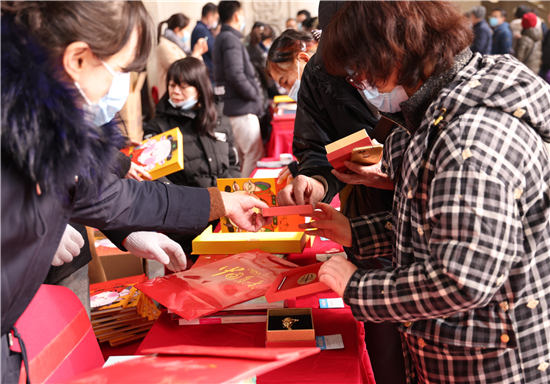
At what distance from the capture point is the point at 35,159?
2.63 ft

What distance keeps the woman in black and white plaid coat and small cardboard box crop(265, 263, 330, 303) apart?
0.07 metres

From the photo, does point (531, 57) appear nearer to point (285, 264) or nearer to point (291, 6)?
point (291, 6)

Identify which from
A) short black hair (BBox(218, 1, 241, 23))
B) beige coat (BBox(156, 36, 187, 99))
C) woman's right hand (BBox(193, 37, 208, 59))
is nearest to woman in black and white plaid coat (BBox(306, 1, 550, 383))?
short black hair (BBox(218, 1, 241, 23))

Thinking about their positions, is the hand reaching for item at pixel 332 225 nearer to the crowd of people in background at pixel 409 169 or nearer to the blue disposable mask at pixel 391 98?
the crowd of people in background at pixel 409 169

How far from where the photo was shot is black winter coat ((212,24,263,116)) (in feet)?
16.5

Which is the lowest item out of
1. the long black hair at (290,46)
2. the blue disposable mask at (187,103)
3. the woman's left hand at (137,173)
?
the woman's left hand at (137,173)

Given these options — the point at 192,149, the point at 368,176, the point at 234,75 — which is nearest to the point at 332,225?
the point at 368,176

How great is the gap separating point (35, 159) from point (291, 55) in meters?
1.80

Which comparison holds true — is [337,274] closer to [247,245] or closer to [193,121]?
[247,245]

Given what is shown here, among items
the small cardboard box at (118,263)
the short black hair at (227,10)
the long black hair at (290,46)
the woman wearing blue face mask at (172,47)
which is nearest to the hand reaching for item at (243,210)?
the long black hair at (290,46)

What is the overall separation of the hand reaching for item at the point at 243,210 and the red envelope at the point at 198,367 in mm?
724

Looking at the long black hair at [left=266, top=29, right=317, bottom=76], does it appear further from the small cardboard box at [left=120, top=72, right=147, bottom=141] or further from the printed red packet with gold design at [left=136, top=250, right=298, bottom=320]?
the small cardboard box at [left=120, top=72, right=147, bottom=141]

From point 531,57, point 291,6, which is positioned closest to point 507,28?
point 531,57

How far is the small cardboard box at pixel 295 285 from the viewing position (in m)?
1.17
